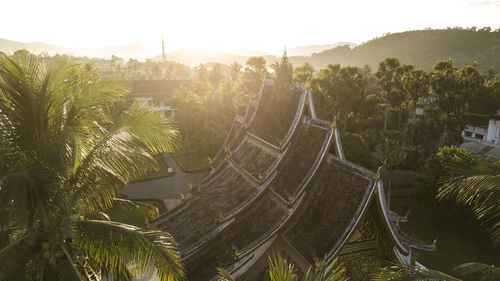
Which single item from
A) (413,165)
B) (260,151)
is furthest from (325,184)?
(413,165)

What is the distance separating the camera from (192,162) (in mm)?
44500

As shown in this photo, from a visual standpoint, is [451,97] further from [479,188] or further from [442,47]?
[442,47]

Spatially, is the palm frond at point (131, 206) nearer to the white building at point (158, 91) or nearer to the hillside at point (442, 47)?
the white building at point (158, 91)

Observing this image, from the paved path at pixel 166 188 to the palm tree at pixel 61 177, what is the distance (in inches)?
950

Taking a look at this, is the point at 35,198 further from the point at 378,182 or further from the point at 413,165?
the point at 413,165

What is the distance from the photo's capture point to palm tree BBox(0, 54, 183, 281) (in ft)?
20.7

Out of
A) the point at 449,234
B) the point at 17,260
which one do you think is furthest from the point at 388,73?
the point at 17,260

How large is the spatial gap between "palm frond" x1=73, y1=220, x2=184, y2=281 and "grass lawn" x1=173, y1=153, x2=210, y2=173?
3377 centimetres

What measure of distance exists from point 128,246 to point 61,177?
7.68ft

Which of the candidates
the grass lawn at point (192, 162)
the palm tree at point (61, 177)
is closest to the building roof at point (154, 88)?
the grass lawn at point (192, 162)

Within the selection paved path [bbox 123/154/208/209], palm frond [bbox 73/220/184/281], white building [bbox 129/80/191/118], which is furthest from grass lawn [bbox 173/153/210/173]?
palm frond [bbox 73/220/184/281]

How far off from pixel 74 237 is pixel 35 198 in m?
1.36

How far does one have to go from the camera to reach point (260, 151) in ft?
62.9

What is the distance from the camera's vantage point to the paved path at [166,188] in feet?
108
